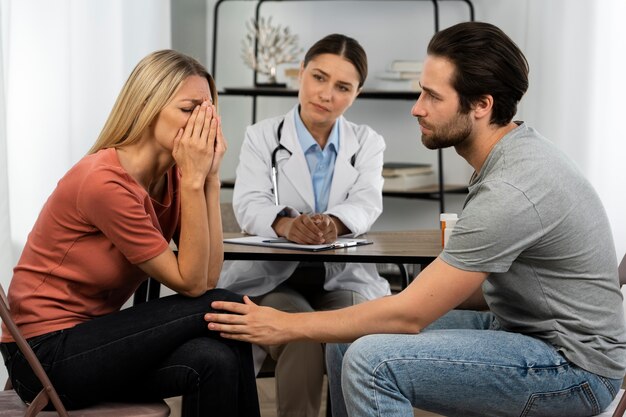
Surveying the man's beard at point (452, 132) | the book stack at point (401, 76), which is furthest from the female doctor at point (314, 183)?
the book stack at point (401, 76)

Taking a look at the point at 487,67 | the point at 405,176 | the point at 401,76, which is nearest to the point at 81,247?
the point at 487,67

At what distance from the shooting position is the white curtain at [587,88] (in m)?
3.61

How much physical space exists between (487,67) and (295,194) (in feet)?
3.75

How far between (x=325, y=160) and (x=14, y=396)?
4.50 feet

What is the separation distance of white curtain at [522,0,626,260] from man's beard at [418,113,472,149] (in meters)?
1.86

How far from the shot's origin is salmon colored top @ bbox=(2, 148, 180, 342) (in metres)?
1.82

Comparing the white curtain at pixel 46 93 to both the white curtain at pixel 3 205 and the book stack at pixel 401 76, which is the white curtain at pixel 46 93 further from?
the book stack at pixel 401 76

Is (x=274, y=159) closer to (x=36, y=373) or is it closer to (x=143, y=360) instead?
(x=143, y=360)

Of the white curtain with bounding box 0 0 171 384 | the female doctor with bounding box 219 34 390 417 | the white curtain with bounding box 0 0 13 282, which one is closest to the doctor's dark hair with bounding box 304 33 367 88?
the female doctor with bounding box 219 34 390 417

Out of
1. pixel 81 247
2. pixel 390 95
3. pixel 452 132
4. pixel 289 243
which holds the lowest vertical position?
pixel 289 243

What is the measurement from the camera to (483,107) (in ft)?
6.27

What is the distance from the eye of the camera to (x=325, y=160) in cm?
298

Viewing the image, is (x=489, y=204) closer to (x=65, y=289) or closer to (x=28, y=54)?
(x=65, y=289)

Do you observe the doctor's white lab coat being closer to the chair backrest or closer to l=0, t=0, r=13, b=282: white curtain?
l=0, t=0, r=13, b=282: white curtain
